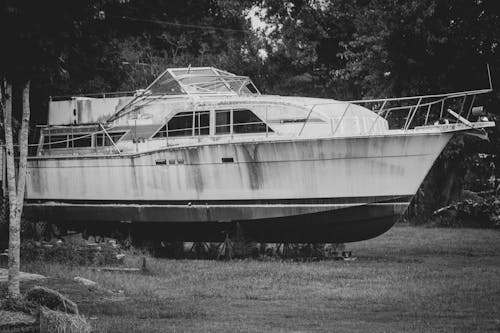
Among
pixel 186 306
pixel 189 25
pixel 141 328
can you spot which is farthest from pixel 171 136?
pixel 189 25

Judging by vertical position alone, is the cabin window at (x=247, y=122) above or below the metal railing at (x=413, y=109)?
below

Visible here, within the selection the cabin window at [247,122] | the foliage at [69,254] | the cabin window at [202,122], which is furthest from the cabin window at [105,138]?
the foliage at [69,254]

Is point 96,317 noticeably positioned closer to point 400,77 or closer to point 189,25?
point 400,77

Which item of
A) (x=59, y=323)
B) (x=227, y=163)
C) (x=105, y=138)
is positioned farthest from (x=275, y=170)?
(x=59, y=323)

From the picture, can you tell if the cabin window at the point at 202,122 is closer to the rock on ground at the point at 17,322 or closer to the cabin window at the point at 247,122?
the cabin window at the point at 247,122

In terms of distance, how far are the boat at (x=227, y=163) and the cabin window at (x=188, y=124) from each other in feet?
0.11

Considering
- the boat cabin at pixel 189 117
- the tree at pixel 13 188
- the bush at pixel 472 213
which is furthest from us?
the bush at pixel 472 213

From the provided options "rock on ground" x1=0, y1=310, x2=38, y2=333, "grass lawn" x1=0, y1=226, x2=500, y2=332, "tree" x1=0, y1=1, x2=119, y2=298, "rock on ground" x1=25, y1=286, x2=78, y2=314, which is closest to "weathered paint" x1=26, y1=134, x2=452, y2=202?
"grass lawn" x1=0, y1=226, x2=500, y2=332

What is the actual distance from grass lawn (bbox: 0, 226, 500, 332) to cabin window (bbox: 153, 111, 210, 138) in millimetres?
3679

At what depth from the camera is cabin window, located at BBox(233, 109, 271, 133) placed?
2291cm

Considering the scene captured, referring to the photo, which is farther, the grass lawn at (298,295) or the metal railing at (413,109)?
the metal railing at (413,109)

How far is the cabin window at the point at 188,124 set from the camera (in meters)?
23.5

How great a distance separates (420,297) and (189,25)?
34083 millimetres

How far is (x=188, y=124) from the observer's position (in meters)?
23.8
